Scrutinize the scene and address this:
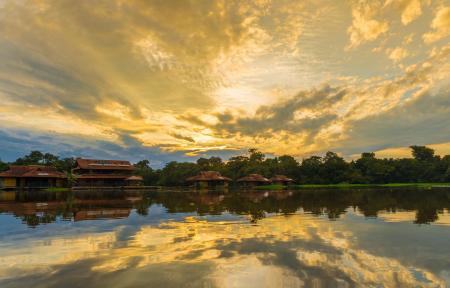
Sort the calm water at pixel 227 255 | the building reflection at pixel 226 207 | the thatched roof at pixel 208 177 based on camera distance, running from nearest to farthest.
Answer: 1. the calm water at pixel 227 255
2. the building reflection at pixel 226 207
3. the thatched roof at pixel 208 177

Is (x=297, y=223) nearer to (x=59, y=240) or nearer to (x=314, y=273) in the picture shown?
(x=314, y=273)

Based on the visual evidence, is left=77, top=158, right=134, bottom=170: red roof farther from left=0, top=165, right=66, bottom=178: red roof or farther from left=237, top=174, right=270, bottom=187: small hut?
left=237, top=174, right=270, bottom=187: small hut

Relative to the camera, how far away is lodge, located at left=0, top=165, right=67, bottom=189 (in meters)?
58.2

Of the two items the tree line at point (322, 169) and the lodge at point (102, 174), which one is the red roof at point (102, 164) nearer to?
the lodge at point (102, 174)

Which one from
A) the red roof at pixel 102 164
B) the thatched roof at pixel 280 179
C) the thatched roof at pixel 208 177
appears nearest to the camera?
the red roof at pixel 102 164

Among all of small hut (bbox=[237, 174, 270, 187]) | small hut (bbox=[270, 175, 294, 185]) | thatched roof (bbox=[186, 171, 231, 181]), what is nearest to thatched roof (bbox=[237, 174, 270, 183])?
small hut (bbox=[237, 174, 270, 187])

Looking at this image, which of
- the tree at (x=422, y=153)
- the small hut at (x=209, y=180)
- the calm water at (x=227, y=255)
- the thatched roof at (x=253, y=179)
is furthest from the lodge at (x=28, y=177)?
the tree at (x=422, y=153)

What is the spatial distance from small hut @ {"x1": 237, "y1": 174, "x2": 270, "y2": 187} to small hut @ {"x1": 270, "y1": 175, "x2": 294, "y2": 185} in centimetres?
183

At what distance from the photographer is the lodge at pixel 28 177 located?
58.2 meters

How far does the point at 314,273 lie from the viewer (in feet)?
22.7

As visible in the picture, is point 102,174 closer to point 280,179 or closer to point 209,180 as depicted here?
point 209,180

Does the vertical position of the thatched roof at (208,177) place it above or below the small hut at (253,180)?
above

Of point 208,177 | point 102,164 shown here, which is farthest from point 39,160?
point 208,177

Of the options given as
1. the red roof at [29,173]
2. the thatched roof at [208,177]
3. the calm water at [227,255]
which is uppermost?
the red roof at [29,173]
